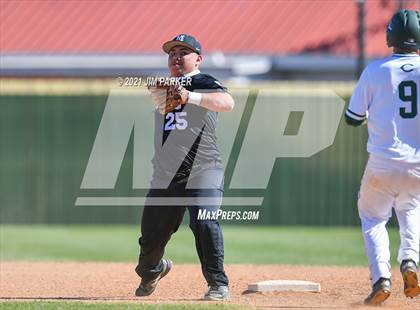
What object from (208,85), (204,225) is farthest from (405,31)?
(204,225)

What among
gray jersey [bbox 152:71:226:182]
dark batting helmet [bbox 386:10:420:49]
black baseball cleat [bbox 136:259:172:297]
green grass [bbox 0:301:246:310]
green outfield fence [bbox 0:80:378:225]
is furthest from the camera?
green outfield fence [bbox 0:80:378:225]

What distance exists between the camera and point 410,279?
7.64 metres

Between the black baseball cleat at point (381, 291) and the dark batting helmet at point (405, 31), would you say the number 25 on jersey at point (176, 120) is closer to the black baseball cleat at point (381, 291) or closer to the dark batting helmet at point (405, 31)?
the dark batting helmet at point (405, 31)

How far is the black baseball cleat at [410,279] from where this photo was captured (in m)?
7.63

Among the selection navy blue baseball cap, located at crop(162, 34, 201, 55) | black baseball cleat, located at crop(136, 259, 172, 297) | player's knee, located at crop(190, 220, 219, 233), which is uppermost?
navy blue baseball cap, located at crop(162, 34, 201, 55)

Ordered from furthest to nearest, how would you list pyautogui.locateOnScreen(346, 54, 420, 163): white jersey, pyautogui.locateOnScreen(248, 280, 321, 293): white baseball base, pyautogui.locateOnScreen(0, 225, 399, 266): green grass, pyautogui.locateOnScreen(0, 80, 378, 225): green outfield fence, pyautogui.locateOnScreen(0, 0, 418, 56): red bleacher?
pyautogui.locateOnScreen(0, 0, 418, 56): red bleacher → pyautogui.locateOnScreen(0, 80, 378, 225): green outfield fence → pyautogui.locateOnScreen(0, 225, 399, 266): green grass → pyautogui.locateOnScreen(248, 280, 321, 293): white baseball base → pyautogui.locateOnScreen(346, 54, 420, 163): white jersey

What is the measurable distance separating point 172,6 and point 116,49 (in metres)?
2.22

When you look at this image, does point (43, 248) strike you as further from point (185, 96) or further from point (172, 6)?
point (172, 6)

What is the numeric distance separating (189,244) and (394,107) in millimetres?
8708

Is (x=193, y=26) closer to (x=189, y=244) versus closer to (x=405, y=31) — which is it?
(x=189, y=244)

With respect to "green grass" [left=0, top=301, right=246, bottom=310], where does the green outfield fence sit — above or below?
below

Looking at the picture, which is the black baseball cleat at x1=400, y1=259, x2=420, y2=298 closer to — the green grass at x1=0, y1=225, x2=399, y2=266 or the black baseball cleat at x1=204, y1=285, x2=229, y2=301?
the black baseball cleat at x1=204, y1=285, x2=229, y2=301

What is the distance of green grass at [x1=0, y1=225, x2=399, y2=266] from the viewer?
13.9 metres

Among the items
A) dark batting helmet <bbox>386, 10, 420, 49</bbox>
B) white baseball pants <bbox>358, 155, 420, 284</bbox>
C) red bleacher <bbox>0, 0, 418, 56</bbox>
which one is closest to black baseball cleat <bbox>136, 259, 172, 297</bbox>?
white baseball pants <bbox>358, 155, 420, 284</bbox>
